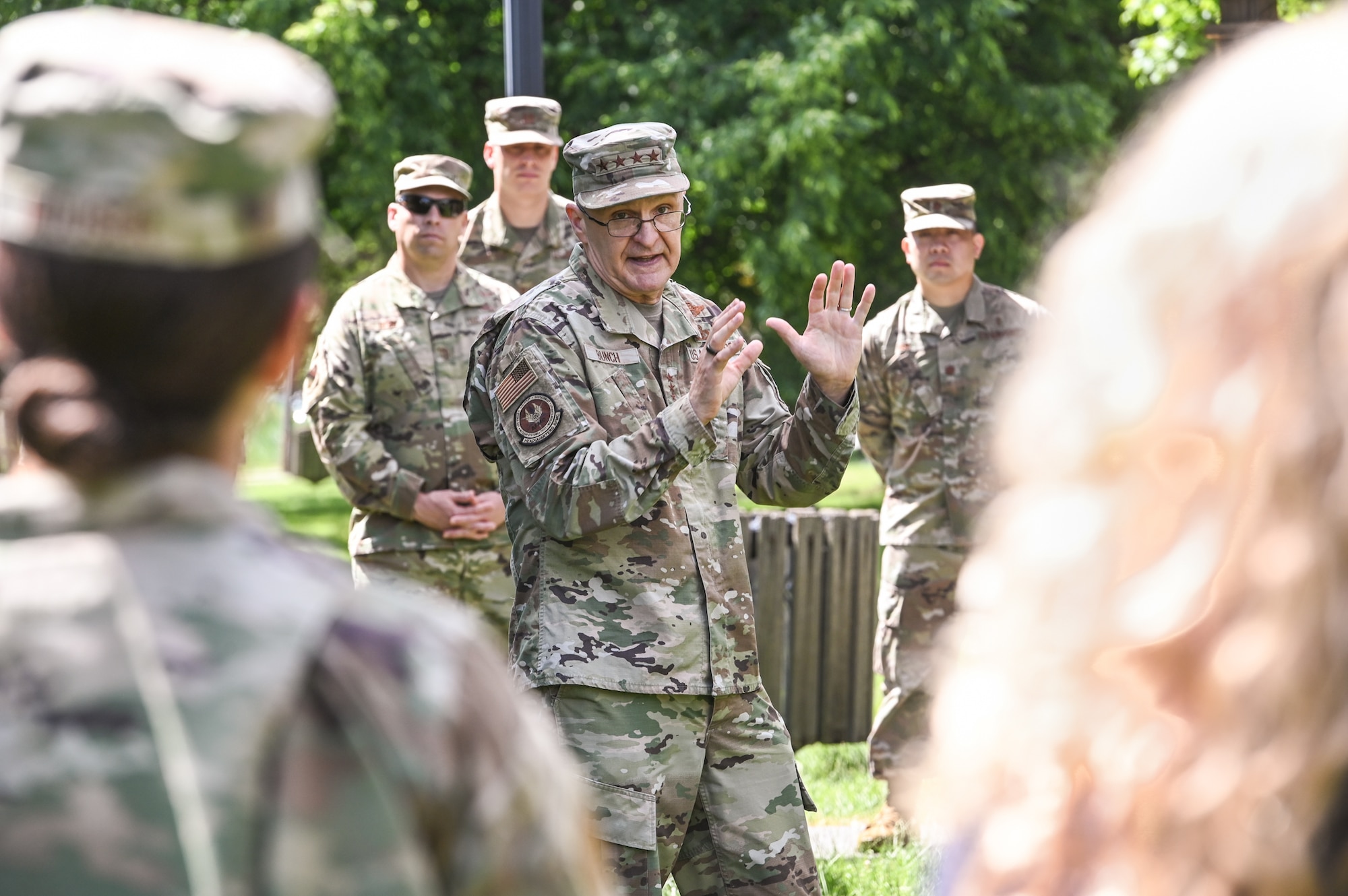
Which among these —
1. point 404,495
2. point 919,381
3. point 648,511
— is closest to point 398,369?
point 404,495

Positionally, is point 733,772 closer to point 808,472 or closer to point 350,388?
point 808,472

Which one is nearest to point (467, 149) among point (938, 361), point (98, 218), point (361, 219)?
point (361, 219)

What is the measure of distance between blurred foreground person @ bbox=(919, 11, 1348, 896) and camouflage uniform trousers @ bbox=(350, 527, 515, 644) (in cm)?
505

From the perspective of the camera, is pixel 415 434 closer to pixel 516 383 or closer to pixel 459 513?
pixel 459 513

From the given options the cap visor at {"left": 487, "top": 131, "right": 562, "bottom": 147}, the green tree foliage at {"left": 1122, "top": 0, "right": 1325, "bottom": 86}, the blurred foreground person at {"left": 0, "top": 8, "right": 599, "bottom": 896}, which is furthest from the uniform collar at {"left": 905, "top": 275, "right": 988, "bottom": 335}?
the blurred foreground person at {"left": 0, "top": 8, "right": 599, "bottom": 896}

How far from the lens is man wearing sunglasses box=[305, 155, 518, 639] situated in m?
6.36

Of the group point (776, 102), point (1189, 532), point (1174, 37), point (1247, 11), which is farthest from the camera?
point (776, 102)

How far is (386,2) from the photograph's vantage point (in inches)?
694

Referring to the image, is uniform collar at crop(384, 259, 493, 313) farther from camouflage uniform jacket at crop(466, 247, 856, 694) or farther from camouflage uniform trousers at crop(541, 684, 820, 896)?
camouflage uniform trousers at crop(541, 684, 820, 896)

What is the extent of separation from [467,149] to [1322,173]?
17.4 metres

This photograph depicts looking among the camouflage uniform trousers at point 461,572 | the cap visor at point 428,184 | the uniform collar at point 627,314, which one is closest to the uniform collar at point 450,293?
the cap visor at point 428,184

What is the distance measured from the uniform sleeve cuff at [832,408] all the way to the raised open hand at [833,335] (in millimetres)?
15

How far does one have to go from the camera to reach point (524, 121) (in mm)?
7027

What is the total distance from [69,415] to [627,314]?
9.38 feet
